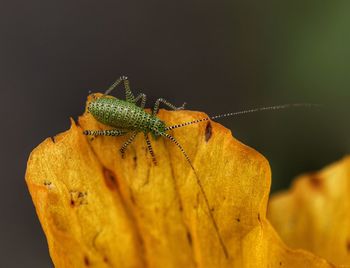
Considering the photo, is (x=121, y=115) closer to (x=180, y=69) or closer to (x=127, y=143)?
(x=127, y=143)

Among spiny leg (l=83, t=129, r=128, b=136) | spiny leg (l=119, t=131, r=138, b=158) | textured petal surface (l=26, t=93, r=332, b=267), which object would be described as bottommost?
textured petal surface (l=26, t=93, r=332, b=267)

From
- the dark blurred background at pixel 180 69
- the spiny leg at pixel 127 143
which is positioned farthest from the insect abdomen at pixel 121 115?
the dark blurred background at pixel 180 69

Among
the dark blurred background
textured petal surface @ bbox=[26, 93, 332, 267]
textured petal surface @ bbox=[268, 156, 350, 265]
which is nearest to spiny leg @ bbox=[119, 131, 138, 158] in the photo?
textured petal surface @ bbox=[26, 93, 332, 267]

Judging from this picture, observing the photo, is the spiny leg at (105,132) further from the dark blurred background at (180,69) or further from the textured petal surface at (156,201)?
the dark blurred background at (180,69)

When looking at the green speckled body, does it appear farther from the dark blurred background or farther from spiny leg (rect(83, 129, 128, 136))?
the dark blurred background

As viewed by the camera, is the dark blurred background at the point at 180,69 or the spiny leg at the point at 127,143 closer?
the spiny leg at the point at 127,143

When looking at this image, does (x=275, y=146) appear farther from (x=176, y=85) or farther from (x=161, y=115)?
(x=161, y=115)
